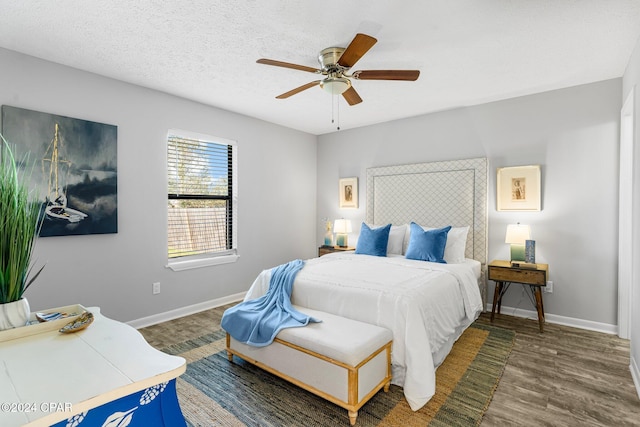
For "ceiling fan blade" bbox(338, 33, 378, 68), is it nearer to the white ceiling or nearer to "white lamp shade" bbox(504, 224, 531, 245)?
the white ceiling

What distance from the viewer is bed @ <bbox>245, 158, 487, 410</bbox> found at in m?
2.28

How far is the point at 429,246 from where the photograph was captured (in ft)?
11.8

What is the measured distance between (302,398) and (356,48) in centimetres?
237

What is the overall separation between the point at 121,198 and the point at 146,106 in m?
1.05

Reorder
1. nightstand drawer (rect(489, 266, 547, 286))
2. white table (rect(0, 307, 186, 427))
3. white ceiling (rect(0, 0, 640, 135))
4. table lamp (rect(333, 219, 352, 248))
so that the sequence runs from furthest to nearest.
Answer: table lamp (rect(333, 219, 352, 248)) < nightstand drawer (rect(489, 266, 547, 286)) < white ceiling (rect(0, 0, 640, 135)) < white table (rect(0, 307, 186, 427))

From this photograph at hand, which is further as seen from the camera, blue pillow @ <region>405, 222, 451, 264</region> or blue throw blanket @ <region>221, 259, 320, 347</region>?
blue pillow @ <region>405, 222, 451, 264</region>

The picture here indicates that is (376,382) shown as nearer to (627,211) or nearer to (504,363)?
(504,363)

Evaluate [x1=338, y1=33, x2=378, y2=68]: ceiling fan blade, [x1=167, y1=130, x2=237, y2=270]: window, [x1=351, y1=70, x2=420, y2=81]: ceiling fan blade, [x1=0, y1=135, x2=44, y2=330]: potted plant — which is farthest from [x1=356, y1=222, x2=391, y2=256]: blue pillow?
[x1=0, y1=135, x2=44, y2=330]: potted plant

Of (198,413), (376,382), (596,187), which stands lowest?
(198,413)

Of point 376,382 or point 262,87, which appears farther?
point 262,87

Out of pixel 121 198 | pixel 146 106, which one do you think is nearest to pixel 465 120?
pixel 146 106

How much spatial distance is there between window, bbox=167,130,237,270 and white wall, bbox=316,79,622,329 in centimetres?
304

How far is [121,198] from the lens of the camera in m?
3.36

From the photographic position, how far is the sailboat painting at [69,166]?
8.98 ft
